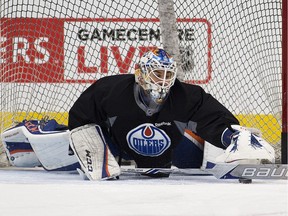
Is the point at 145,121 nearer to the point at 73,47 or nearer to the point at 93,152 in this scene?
the point at 93,152

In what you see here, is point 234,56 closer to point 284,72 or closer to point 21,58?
point 284,72

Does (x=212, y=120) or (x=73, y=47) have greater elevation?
(x=73, y=47)

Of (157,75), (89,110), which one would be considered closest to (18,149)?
(89,110)

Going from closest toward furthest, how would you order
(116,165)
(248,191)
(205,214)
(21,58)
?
1. (205,214)
2. (248,191)
3. (116,165)
4. (21,58)

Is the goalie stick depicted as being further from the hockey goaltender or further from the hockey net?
the hockey net

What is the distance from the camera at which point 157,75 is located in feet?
11.1

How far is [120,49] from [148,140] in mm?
1388

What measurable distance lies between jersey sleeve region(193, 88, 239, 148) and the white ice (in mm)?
202

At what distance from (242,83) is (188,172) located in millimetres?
1347

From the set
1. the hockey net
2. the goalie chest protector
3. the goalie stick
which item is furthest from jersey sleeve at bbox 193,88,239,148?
the hockey net

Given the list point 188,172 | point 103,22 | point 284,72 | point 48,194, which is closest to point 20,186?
point 48,194

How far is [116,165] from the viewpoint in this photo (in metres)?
3.52

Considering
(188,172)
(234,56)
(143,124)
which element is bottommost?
(188,172)

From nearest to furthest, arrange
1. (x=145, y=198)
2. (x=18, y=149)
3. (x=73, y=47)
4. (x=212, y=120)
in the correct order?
1. (x=145, y=198)
2. (x=212, y=120)
3. (x=18, y=149)
4. (x=73, y=47)
